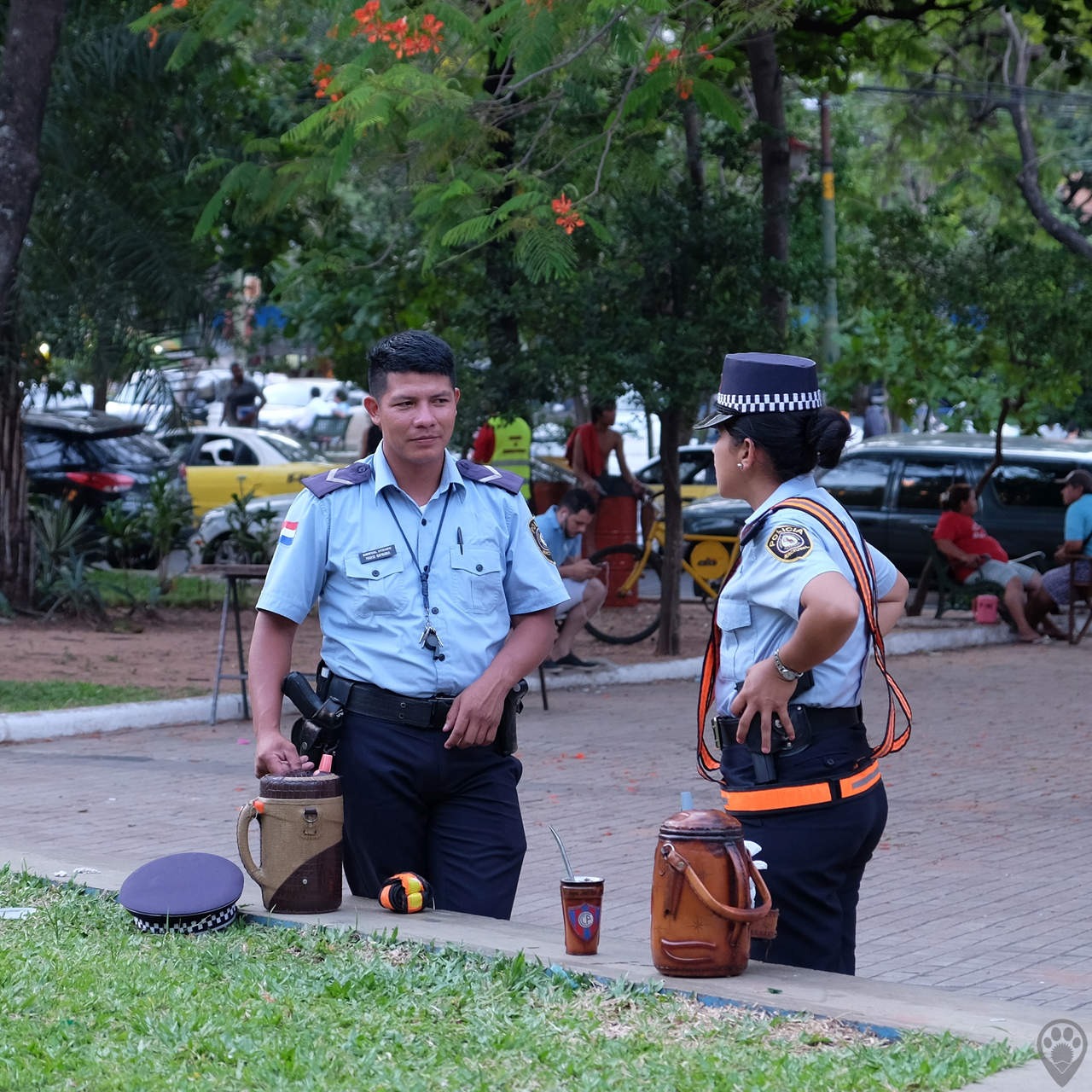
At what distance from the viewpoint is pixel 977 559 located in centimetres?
1619

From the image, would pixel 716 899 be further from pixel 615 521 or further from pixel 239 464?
pixel 239 464

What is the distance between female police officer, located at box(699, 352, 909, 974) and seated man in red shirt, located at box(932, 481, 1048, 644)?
A: 12322 mm

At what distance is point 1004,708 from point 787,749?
8502 mm

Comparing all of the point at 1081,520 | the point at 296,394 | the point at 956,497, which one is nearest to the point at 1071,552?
the point at 1081,520

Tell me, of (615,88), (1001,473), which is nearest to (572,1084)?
(615,88)

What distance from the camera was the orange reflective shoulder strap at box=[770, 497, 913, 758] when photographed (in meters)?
3.86

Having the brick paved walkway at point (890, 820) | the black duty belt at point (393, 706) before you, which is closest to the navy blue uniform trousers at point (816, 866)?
the brick paved walkway at point (890, 820)

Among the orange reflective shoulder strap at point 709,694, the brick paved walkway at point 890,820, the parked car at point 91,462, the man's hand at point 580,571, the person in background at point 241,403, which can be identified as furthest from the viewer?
the person in background at point 241,403

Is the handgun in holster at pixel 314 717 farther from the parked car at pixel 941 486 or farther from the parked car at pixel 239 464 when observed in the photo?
the parked car at pixel 239 464

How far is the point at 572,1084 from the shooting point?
3.49 m

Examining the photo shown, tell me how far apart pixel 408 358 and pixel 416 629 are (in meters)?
0.69

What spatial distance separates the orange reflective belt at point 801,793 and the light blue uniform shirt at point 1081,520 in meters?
12.1

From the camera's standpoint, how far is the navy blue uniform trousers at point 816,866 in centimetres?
389

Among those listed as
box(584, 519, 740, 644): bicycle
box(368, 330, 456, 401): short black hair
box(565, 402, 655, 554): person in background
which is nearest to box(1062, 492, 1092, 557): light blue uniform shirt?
box(584, 519, 740, 644): bicycle
